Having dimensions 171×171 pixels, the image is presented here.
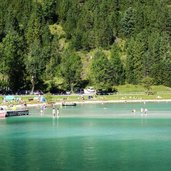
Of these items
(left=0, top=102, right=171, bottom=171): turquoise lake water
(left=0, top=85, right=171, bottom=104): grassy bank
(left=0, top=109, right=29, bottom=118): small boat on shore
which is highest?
(left=0, top=85, right=171, bottom=104): grassy bank

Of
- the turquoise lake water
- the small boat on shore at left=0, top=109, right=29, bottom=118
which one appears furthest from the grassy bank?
the turquoise lake water

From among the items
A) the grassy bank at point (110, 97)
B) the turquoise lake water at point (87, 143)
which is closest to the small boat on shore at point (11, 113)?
the turquoise lake water at point (87, 143)

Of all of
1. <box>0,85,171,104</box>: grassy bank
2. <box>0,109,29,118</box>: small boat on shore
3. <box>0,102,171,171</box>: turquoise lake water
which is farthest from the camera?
<box>0,85,171,104</box>: grassy bank

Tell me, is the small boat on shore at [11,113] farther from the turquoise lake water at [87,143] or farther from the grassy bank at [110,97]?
the grassy bank at [110,97]

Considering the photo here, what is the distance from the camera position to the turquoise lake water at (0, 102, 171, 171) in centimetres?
5700

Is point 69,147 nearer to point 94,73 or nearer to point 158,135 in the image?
point 158,135

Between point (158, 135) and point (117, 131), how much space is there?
8.87 metres

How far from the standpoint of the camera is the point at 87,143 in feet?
242

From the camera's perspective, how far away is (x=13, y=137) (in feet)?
267

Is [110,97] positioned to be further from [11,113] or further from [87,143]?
[87,143]

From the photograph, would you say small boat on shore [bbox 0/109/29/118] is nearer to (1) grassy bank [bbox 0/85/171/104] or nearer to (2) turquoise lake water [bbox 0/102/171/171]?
(2) turquoise lake water [bbox 0/102/171/171]

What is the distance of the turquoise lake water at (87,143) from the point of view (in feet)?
187

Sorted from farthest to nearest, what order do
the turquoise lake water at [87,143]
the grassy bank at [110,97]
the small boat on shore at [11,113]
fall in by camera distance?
1. the grassy bank at [110,97]
2. the small boat on shore at [11,113]
3. the turquoise lake water at [87,143]

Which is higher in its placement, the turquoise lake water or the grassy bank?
the grassy bank
